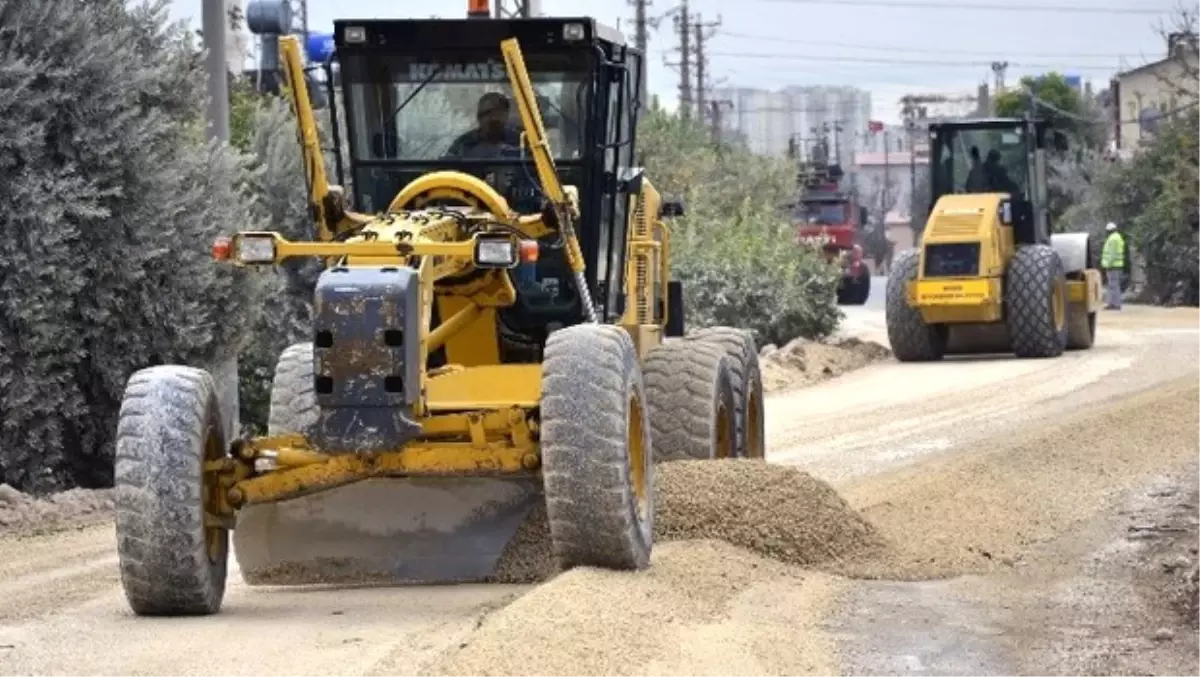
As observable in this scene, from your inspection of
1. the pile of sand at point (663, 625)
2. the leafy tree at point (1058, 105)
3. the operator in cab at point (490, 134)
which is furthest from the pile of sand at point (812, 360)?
the leafy tree at point (1058, 105)

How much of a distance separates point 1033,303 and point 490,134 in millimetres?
17399

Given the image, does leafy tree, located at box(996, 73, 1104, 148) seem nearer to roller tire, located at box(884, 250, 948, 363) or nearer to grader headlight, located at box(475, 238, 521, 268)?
roller tire, located at box(884, 250, 948, 363)

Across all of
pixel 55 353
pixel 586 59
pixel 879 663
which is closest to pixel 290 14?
pixel 55 353

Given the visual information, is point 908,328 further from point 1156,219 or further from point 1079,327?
point 1156,219

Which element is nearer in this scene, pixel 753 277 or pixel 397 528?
pixel 397 528

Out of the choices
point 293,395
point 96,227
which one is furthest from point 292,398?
point 96,227

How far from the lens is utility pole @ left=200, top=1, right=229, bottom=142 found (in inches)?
727

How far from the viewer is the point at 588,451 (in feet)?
33.7

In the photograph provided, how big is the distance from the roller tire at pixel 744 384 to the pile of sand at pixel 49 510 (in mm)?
4171

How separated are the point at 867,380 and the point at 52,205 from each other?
1318cm

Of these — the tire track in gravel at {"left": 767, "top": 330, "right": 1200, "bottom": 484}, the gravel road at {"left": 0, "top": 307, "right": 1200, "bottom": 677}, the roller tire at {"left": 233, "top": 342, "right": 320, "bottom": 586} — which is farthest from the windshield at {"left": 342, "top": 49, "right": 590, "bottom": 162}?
the tire track in gravel at {"left": 767, "top": 330, "right": 1200, "bottom": 484}

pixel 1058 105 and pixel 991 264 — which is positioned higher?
pixel 1058 105

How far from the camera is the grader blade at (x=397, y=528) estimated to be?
11.4 meters

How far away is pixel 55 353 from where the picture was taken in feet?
53.8
